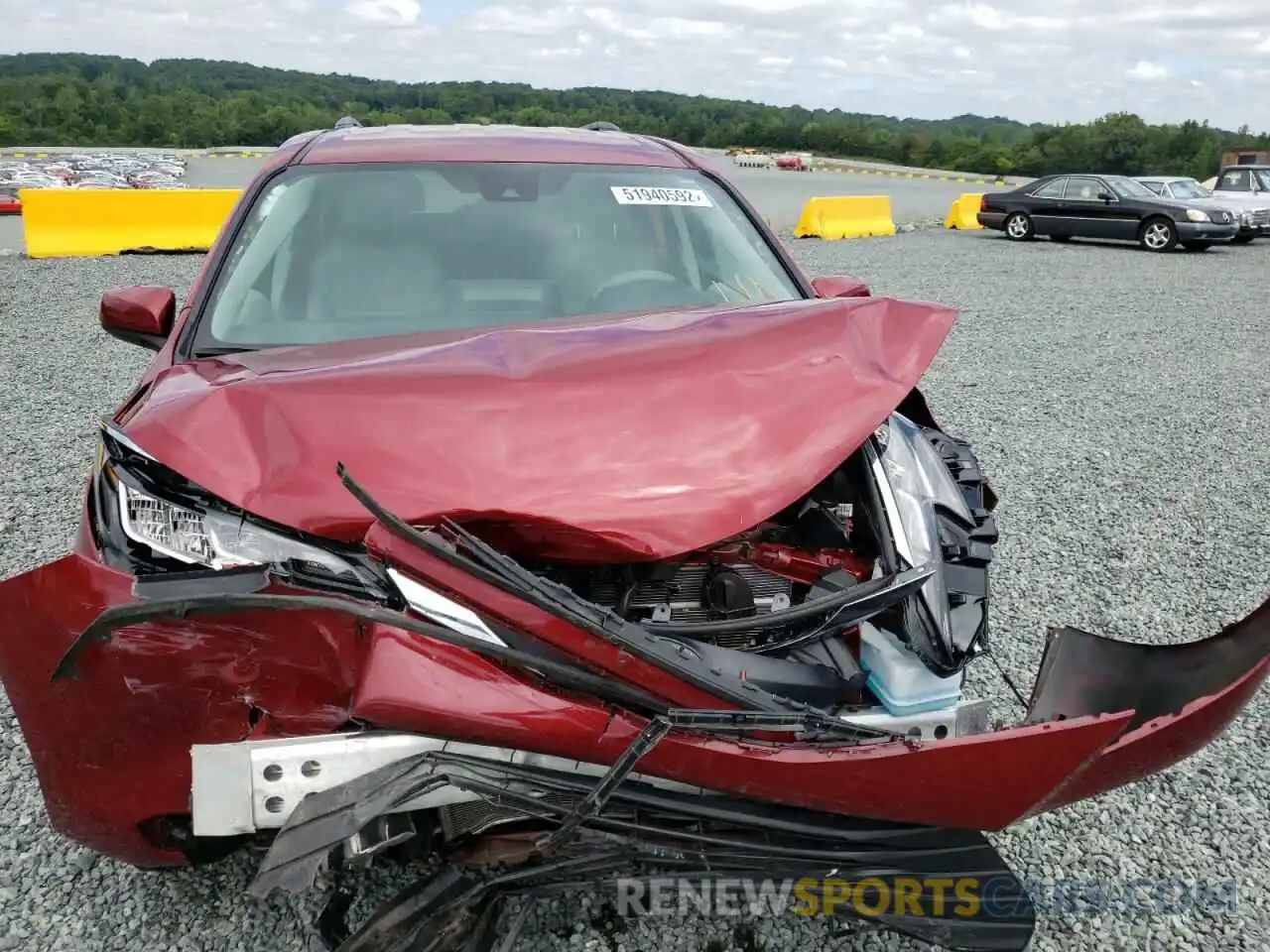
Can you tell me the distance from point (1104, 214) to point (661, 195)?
17490 mm

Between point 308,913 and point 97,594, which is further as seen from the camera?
point 308,913

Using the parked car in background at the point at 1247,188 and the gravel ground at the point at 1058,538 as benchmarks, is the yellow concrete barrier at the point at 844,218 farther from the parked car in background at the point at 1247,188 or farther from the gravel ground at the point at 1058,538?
the parked car in background at the point at 1247,188

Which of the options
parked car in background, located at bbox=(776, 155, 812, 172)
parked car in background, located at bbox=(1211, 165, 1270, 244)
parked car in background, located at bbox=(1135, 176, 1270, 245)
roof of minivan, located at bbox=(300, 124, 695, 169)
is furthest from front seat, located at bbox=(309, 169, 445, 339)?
parked car in background, located at bbox=(776, 155, 812, 172)

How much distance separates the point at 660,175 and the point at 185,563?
7.36 ft

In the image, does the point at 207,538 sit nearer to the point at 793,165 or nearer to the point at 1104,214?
the point at 1104,214

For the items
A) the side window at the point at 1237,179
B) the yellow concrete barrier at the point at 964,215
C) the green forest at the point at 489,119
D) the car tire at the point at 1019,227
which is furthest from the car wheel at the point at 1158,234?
the green forest at the point at 489,119

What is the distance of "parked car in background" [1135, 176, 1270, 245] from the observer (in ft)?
59.1

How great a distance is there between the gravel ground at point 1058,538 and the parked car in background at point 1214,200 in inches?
281

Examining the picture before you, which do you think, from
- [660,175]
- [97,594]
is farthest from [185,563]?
[660,175]

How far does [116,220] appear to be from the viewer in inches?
517

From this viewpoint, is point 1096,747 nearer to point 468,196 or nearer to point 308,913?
point 308,913

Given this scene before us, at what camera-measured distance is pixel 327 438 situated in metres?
1.91

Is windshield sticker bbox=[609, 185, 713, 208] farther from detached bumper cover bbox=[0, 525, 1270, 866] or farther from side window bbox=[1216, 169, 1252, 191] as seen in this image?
side window bbox=[1216, 169, 1252, 191]

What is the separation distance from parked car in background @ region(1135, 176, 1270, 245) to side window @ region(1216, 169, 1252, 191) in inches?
47.4
